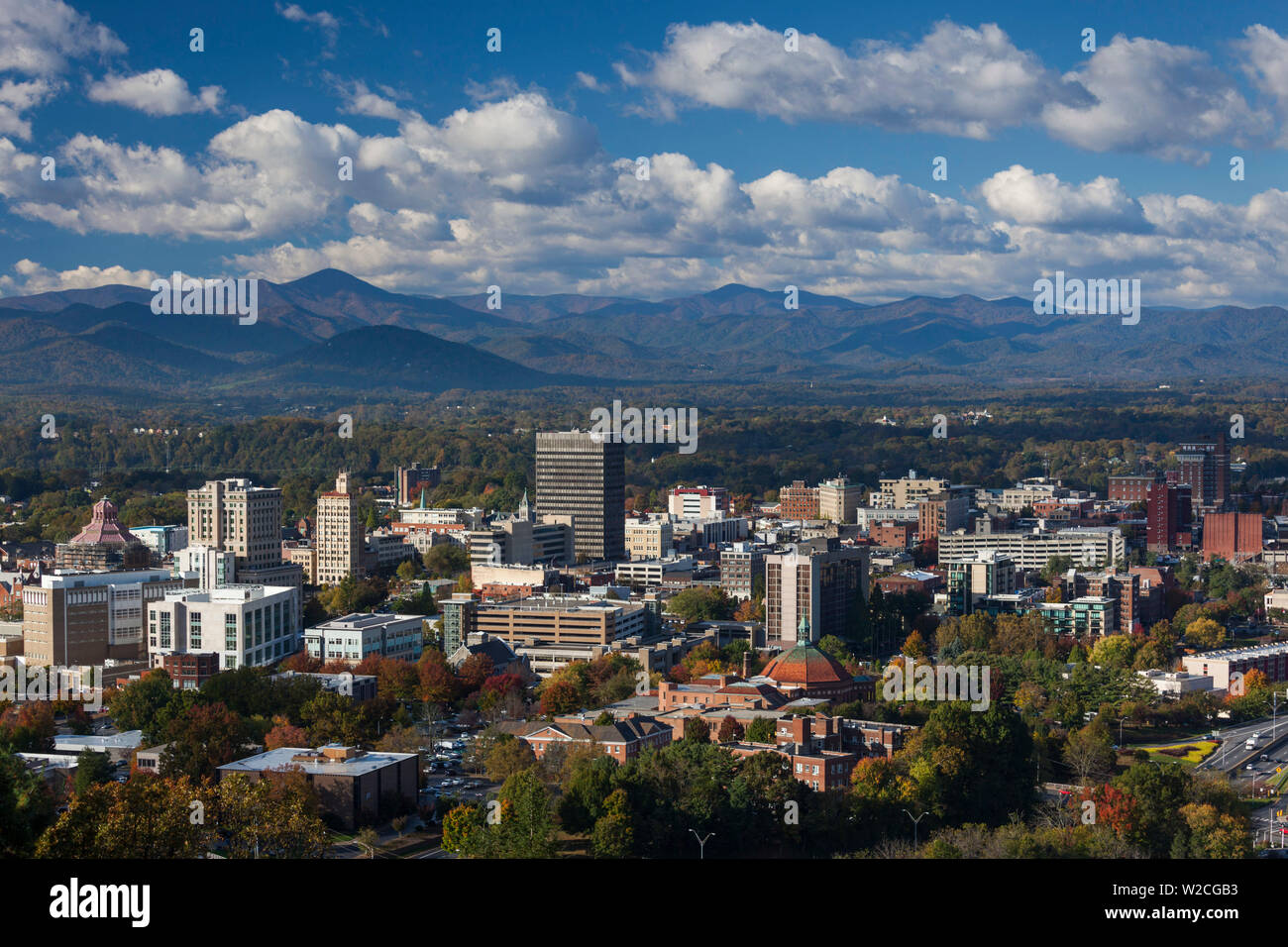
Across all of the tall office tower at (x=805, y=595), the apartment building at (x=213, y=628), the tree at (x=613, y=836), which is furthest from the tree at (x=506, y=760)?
the tall office tower at (x=805, y=595)

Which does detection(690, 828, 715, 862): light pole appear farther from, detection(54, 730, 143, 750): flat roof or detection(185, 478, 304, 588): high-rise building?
detection(185, 478, 304, 588): high-rise building

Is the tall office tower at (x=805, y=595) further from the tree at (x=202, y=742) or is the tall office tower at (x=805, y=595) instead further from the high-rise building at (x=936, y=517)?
the high-rise building at (x=936, y=517)

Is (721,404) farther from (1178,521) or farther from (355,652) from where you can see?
(355,652)

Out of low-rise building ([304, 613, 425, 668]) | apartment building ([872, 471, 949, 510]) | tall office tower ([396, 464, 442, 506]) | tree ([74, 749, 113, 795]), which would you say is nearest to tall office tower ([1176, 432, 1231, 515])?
apartment building ([872, 471, 949, 510])

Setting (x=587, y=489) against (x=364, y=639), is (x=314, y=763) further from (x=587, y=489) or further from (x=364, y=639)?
(x=587, y=489)

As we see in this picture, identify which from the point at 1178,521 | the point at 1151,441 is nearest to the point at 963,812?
Result: the point at 1178,521

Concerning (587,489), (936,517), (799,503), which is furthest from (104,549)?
(799,503)
